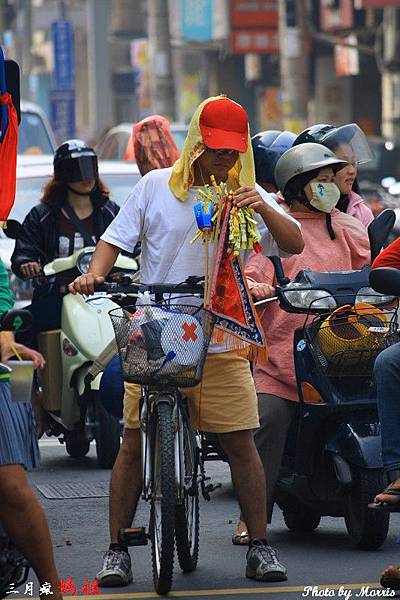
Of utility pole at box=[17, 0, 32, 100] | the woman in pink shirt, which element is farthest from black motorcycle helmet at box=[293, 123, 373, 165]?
utility pole at box=[17, 0, 32, 100]

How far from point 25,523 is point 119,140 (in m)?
16.8

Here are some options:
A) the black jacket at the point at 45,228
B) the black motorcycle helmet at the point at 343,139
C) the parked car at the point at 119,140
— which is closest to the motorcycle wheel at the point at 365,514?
the black motorcycle helmet at the point at 343,139

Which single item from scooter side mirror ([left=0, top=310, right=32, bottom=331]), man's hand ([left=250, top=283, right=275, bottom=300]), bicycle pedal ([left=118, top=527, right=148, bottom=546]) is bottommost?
bicycle pedal ([left=118, top=527, right=148, bottom=546])

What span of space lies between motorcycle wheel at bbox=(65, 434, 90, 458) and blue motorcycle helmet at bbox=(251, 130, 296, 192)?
2445 mm

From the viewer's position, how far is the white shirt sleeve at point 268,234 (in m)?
6.72

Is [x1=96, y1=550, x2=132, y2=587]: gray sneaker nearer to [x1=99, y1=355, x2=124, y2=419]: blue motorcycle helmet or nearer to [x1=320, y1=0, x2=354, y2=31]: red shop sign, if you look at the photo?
[x1=99, y1=355, x2=124, y2=419]: blue motorcycle helmet

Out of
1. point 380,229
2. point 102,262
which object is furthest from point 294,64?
point 102,262

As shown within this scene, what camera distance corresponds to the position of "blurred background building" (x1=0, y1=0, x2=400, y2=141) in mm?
35731

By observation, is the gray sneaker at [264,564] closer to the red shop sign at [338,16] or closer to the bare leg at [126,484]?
the bare leg at [126,484]

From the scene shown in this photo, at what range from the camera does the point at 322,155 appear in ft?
24.7

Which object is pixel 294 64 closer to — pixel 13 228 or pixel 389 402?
pixel 13 228

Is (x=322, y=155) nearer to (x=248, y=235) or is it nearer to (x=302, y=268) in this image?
(x=302, y=268)

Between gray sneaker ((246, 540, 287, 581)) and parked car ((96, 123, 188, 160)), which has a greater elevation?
gray sneaker ((246, 540, 287, 581))

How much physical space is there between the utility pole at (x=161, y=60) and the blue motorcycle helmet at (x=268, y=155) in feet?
116
